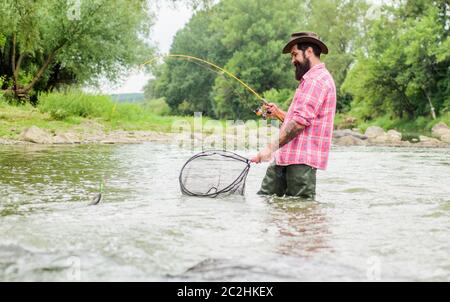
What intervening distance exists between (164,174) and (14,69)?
58.4ft

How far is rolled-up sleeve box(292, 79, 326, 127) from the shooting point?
19.1ft

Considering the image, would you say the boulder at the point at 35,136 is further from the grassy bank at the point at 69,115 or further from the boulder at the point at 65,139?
the grassy bank at the point at 69,115

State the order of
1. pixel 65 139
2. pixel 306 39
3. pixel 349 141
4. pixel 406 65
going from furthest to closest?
pixel 406 65
pixel 349 141
pixel 65 139
pixel 306 39

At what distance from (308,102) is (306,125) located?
0.80 feet

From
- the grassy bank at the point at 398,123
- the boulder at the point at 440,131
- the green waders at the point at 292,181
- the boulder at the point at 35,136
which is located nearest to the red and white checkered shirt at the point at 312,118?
the green waders at the point at 292,181

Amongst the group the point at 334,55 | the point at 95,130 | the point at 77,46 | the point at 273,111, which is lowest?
the point at 95,130

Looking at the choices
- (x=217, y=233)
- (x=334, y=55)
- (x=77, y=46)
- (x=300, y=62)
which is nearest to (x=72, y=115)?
(x=77, y=46)

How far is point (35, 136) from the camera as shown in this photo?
16.4m

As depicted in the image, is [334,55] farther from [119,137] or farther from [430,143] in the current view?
[119,137]

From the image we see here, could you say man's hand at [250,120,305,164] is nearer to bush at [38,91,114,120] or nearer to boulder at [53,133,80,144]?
boulder at [53,133,80,144]

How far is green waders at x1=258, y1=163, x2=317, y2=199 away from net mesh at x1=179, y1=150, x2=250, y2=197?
0.36 metres

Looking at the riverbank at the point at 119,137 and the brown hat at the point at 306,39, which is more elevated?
the brown hat at the point at 306,39

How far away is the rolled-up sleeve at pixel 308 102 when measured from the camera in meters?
5.84

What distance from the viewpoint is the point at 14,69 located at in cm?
2459
